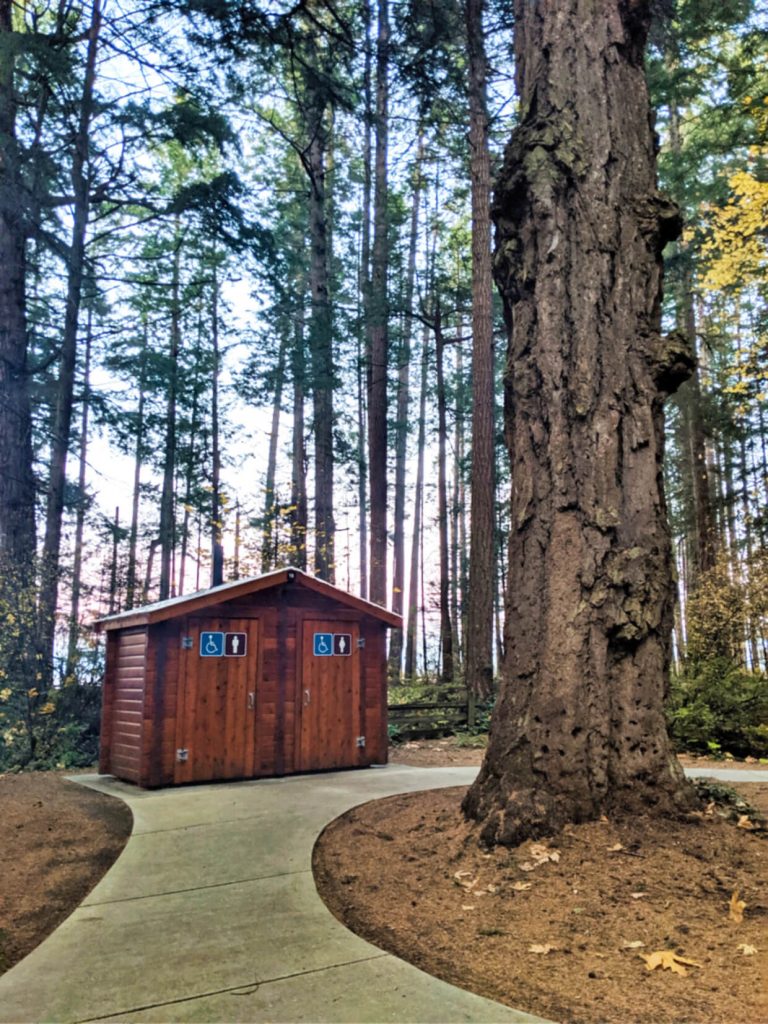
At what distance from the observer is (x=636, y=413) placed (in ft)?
15.5

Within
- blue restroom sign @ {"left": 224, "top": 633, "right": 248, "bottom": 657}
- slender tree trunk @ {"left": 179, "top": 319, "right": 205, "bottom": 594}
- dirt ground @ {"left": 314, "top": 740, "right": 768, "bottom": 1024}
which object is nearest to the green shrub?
blue restroom sign @ {"left": 224, "top": 633, "right": 248, "bottom": 657}

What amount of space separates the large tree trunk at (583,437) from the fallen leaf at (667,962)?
4.10 ft

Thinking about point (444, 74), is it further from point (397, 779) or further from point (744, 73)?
point (397, 779)

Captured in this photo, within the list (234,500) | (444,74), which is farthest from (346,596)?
(234,500)

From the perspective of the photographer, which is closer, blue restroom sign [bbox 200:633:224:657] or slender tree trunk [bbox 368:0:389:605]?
blue restroom sign [bbox 200:633:224:657]

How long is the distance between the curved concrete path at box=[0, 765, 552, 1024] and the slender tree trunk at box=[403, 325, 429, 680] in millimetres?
18207

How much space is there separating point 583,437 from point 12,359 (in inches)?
431

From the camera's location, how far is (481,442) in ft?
41.2

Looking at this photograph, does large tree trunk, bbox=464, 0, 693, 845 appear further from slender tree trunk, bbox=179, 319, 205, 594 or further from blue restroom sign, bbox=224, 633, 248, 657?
slender tree trunk, bbox=179, 319, 205, 594

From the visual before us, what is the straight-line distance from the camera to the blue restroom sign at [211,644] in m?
8.07

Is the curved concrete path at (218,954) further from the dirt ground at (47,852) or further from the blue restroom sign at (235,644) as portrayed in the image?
the blue restroom sign at (235,644)

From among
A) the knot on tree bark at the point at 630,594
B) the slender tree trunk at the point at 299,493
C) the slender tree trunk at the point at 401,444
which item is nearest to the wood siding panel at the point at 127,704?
the knot on tree bark at the point at 630,594

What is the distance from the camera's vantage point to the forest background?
29.2ft

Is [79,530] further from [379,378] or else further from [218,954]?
[218,954]
